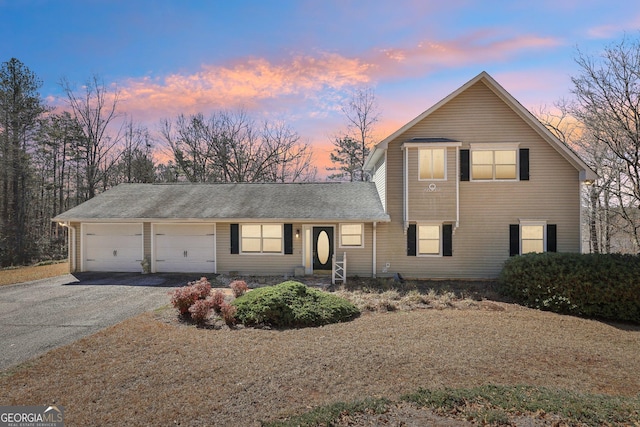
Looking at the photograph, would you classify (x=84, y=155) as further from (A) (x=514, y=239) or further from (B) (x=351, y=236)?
(A) (x=514, y=239)

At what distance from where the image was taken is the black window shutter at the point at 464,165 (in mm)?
13398

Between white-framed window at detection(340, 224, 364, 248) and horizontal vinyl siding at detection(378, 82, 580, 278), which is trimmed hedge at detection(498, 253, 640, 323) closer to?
horizontal vinyl siding at detection(378, 82, 580, 278)

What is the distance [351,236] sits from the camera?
14102mm

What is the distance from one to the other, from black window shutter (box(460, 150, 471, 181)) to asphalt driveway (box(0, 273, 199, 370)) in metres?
11.9

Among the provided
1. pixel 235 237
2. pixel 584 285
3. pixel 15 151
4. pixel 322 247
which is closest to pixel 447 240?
pixel 584 285

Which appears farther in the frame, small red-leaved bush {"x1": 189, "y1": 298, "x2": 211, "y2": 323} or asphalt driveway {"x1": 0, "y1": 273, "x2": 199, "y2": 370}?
small red-leaved bush {"x1": 189, "y1": 298, "x2": 211, "y2": 323}

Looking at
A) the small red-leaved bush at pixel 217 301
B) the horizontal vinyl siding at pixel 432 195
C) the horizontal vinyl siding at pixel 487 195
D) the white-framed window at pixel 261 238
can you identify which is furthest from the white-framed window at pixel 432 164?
the small red-leaved bush at pixel 217 301

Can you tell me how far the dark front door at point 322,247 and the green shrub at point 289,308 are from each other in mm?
5348

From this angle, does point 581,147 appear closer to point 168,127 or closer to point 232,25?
point 232,25

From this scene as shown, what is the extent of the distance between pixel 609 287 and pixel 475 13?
8.73m

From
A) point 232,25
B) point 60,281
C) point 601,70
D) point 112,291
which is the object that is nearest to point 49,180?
Result: point 60,281

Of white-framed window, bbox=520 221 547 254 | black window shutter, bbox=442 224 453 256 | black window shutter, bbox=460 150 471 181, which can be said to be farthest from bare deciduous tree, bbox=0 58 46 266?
white-framed window, bbox=520 221 547 254

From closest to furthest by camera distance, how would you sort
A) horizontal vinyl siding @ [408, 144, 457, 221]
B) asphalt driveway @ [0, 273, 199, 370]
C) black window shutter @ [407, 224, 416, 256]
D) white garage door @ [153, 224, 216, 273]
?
asphalt driveway @ [0, 273, 199, 370] < horizontal vinyl siding @ [408, 144, 457, 221] < black window shutter @ [407, 224, 416, 256] < white garage door @ [153, 224, 216, 273]

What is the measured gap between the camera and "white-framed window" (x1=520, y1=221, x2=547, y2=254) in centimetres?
1331
